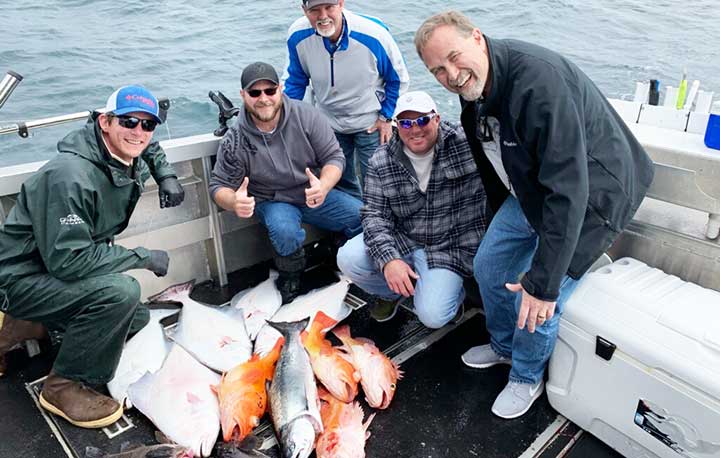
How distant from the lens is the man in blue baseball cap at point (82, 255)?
2549 mm

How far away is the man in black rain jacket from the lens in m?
2.00

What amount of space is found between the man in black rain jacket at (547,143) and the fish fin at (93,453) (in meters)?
1.96

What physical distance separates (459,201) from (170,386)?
1859 millimetres

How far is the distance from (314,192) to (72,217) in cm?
142

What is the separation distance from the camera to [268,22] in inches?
594

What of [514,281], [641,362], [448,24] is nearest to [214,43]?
[514,281]

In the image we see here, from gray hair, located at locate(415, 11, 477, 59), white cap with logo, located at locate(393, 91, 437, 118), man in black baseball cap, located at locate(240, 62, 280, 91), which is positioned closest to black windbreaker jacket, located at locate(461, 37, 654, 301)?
gray hair, located at locate(415, 11, 477, 59)

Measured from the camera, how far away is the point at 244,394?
273cm

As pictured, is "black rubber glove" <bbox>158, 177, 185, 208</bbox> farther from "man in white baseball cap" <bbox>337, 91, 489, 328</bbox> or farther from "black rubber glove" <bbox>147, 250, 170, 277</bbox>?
"man in white baseball cap" <bbox>337, 91, 489, 328</bbox>

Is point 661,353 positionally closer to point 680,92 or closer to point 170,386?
point 170,386

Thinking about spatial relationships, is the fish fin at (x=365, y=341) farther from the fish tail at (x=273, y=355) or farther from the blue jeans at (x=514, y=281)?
the blue jeans at (x=514, y=281)

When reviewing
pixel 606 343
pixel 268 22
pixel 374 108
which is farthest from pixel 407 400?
pixel 268 22

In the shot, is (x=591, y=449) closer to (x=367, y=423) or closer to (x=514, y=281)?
(x=514, y=281)

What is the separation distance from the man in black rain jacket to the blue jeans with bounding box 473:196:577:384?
5.5 inches
